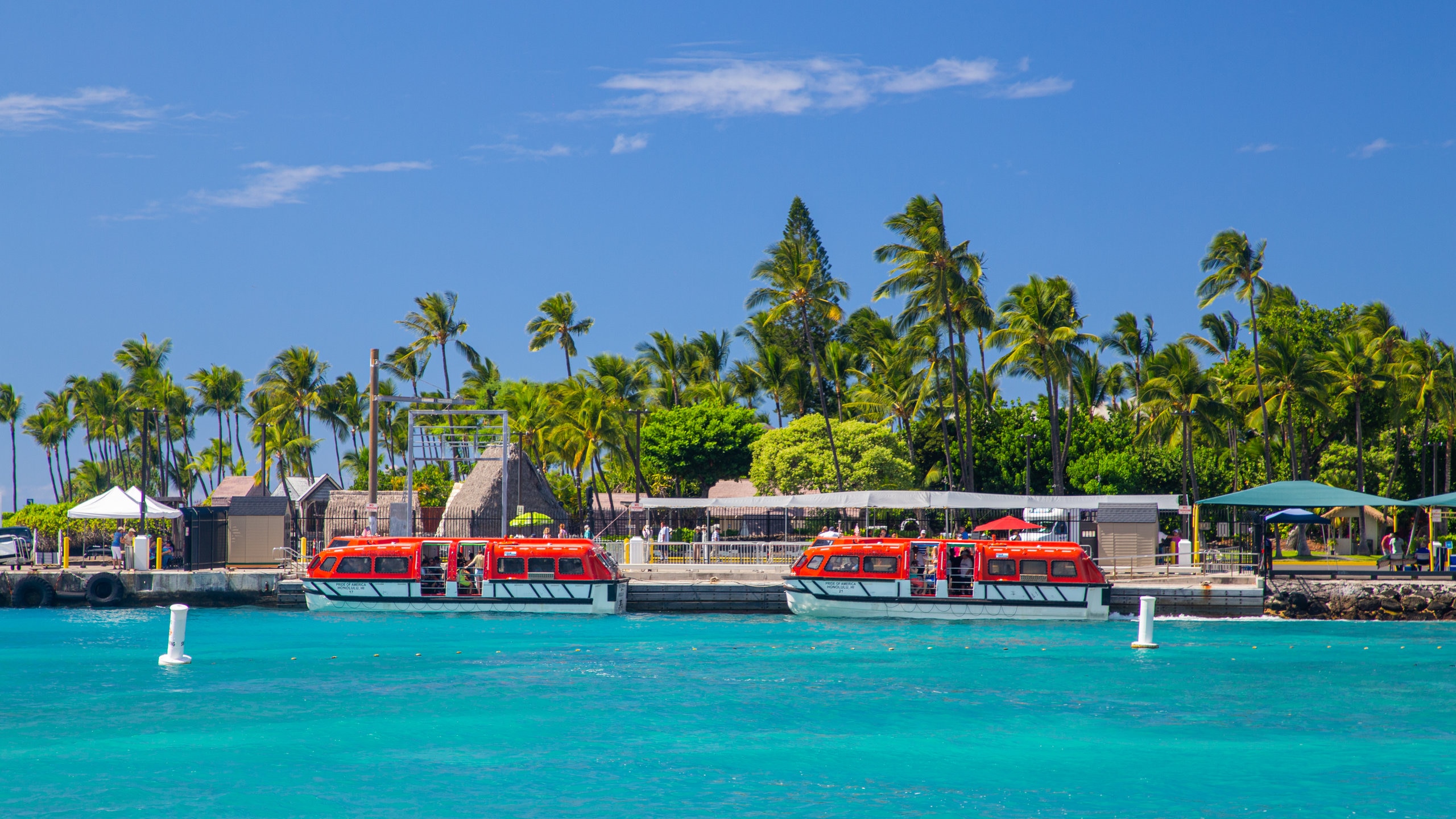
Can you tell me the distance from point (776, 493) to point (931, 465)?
1047 centimetres

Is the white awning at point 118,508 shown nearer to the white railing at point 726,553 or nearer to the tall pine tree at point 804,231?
the white railing at point 726,553

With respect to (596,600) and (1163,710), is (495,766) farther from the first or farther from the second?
(596,600)

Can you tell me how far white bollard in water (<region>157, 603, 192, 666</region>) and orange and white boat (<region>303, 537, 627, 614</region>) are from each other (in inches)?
421

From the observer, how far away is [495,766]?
59.2 feet

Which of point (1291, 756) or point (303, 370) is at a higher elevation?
point (303, 370)

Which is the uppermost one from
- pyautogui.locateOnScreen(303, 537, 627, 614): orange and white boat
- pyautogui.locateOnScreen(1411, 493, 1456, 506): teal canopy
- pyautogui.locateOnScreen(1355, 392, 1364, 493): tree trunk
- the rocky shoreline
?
pyautogui.locateOnScreen(1355, 392, 1364, 493): tree trunk

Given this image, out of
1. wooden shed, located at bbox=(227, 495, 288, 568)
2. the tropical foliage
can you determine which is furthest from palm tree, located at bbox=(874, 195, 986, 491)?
wooden shed, located at bbox=(227, 495, 288, 568)

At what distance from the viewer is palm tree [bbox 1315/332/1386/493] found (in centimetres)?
5859

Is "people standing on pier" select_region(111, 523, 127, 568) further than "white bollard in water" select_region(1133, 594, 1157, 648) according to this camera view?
Yes

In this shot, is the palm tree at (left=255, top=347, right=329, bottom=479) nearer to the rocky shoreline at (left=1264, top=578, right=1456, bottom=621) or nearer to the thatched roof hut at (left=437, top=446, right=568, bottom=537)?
the thatched roof hut at (left=437, top=446, right=568, bottom=537)

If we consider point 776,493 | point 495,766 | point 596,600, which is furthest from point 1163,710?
point 776,493

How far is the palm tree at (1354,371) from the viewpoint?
58594 millimetres

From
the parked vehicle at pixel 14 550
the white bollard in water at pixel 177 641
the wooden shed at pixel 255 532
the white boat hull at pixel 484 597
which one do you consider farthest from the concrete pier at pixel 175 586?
the white bollard in water at pixel 177 641

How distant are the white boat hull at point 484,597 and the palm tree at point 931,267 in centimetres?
2335
